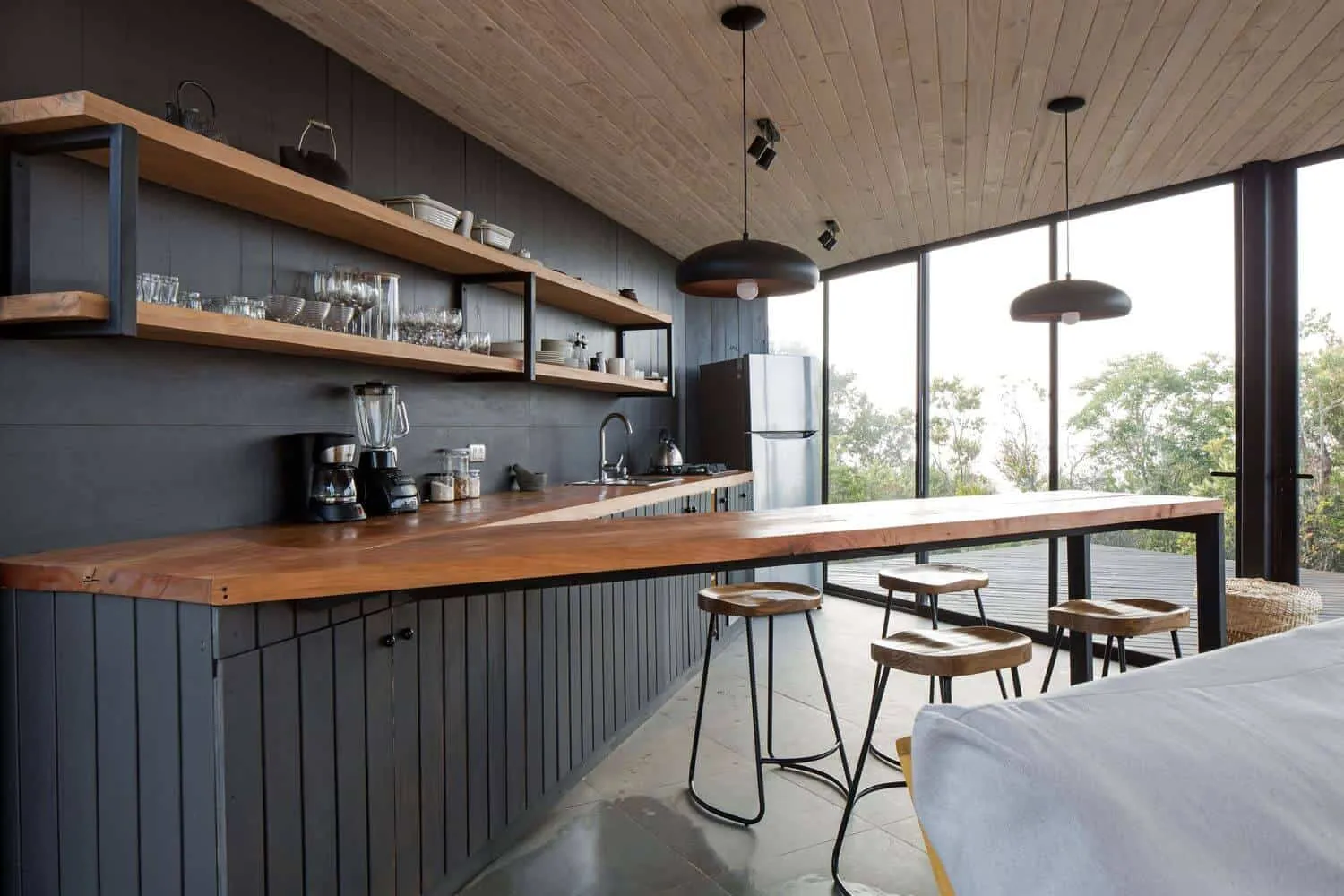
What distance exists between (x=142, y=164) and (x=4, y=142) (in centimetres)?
27

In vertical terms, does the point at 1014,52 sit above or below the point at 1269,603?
above

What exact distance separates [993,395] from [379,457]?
4.14 m

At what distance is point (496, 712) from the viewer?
2.46 m

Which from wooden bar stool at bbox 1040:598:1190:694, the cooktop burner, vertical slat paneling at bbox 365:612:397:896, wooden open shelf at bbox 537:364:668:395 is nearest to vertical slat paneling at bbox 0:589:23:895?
vertical slat paneling at bbox 365:612:397:896

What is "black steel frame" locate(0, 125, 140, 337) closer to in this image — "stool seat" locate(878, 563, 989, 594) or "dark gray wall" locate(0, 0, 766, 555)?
"dark gray wall" locate(0, 0, 766, 555)

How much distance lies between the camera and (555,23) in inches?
104

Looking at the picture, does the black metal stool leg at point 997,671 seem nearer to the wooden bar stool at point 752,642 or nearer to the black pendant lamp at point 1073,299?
the wooden bar stool at point 752,642

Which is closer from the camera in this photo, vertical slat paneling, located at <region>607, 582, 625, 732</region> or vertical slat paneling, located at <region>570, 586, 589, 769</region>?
vertical slat paneling, located at <region>570, 586, 589, 769</region>

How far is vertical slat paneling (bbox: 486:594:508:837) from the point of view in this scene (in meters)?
2.43

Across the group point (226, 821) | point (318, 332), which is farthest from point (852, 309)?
point (226, 821)

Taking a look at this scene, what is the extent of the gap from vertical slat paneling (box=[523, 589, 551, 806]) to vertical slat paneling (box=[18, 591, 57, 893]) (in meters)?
1.21

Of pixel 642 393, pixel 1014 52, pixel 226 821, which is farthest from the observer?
pixel 642 393

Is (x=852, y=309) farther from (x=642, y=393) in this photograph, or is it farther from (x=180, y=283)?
(x=180, y=283)

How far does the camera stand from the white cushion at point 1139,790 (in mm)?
695
